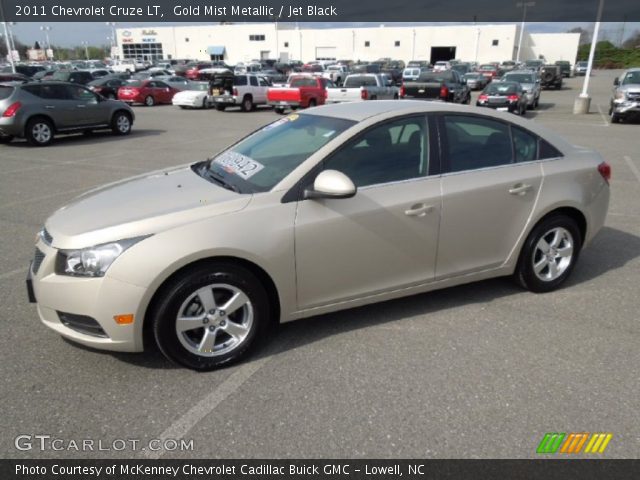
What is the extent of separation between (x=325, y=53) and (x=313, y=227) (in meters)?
86.2

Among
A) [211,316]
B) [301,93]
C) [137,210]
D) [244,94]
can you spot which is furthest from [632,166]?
[244,94]

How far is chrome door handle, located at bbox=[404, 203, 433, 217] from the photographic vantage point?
3.52m

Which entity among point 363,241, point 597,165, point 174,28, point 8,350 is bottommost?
point 8,350

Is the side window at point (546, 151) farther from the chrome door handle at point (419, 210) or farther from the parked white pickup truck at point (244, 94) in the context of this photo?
the parked white pickup truck at point (244, 94)

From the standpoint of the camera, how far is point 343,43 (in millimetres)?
81875

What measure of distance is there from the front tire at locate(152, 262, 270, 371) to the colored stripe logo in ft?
5.88

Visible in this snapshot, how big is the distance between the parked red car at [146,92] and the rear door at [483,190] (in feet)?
82.4

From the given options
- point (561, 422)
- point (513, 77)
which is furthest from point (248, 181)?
point (513, 77)

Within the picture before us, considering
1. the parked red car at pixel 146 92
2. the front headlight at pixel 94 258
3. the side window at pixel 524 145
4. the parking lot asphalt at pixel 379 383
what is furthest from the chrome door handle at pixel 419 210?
the parked red car at pixel 146 92

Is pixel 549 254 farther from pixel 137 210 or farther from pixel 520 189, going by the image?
pixel 137 210

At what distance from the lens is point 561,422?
2.72 metres

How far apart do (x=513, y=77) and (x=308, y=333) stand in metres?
23.1

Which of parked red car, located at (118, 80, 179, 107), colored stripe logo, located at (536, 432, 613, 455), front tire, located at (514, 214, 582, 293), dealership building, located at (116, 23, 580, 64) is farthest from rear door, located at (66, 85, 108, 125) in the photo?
dealership building, located at (116, 23, 580, 64)

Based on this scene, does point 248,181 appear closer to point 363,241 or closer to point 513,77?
point 363,241
